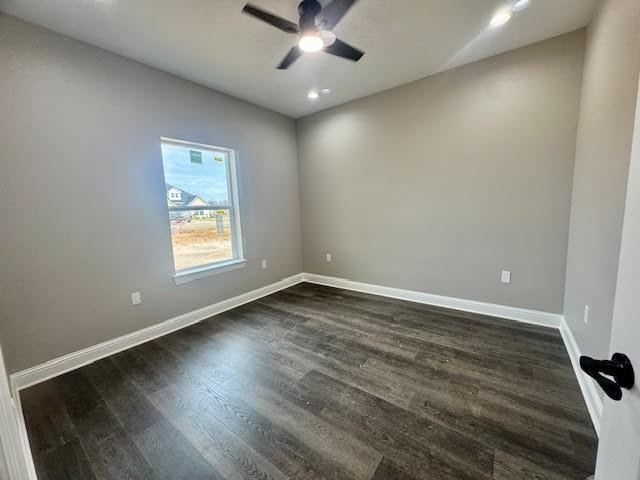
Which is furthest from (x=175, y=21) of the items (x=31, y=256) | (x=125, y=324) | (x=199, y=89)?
(x=125, y=324)

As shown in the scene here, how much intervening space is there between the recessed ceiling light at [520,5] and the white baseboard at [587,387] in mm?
2447

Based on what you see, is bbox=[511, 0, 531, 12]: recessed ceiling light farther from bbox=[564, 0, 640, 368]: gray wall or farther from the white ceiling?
bbox=[564, 0, 640, 368]: gray wall

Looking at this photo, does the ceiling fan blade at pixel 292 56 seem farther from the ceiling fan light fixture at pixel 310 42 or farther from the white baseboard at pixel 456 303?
the white baseboard at pixel 456 303

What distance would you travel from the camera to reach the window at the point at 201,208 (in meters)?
2.86

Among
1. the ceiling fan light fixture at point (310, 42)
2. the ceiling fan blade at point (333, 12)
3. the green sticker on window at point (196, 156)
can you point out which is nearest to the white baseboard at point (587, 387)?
the ceiling fan blade at point (333, 12)

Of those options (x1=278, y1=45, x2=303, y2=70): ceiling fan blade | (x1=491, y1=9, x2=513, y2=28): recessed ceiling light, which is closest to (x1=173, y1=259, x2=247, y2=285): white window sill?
(x1=278, y1=45, x2=303, y2=70): ceiling fan blade

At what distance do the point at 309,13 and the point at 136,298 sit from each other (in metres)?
2.79

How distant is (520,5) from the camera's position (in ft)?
6.15

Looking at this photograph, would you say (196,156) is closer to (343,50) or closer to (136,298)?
(136,298)

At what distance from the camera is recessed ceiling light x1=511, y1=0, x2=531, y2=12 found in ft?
6.02

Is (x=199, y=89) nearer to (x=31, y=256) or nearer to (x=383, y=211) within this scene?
(x=31, y=256)

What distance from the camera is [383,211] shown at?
3.47 metres

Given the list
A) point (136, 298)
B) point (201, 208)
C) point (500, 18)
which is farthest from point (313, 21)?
point (136, 298)

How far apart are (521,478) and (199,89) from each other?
13.1 ft
